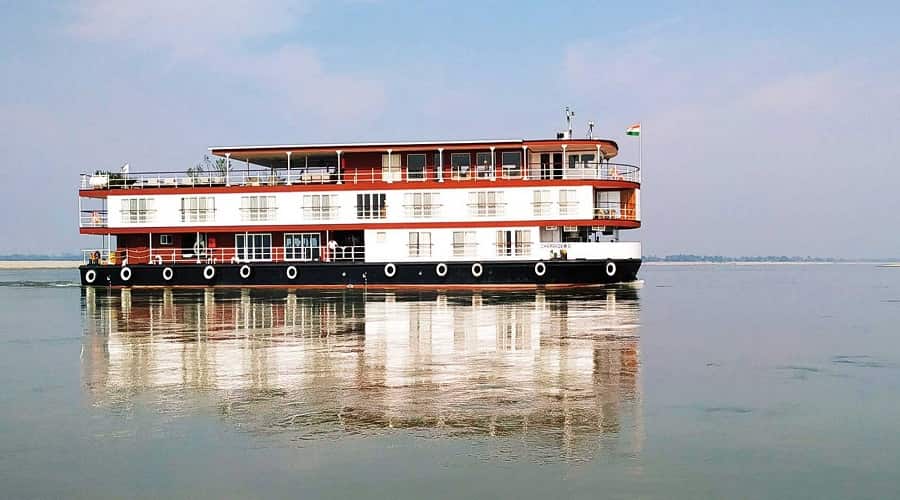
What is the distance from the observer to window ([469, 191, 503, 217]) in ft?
151

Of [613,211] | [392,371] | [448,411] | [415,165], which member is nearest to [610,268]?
[613,211]

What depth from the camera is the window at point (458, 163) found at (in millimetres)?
48000

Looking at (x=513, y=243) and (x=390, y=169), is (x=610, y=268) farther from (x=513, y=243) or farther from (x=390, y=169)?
(x=390, y=169)

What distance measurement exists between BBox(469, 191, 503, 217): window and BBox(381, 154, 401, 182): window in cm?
485

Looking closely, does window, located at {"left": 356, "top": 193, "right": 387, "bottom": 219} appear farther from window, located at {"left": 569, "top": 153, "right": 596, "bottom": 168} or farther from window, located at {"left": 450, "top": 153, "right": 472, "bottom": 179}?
window, located at {"left": 569, "top": 153, "right": 596, "bottom": 168}

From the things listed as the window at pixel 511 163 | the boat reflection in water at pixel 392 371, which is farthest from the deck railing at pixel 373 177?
the boat reflection in water at pixel 392 371

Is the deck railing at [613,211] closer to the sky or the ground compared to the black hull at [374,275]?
closer to the sky

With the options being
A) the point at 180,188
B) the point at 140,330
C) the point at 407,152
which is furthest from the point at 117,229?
the point at 140,330

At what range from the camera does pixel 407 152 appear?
4853cm

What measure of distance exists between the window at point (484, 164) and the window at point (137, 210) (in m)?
18.6

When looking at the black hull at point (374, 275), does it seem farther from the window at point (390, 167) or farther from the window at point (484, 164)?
the window at point (484, 164)

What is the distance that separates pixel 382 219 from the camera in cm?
4722

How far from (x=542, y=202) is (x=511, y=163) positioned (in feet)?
11.9

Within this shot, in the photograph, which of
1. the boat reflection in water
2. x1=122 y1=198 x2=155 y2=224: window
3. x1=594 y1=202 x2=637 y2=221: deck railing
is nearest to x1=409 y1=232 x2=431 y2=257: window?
x1=594 y1=202 x2=637 y2=221: deck railing
